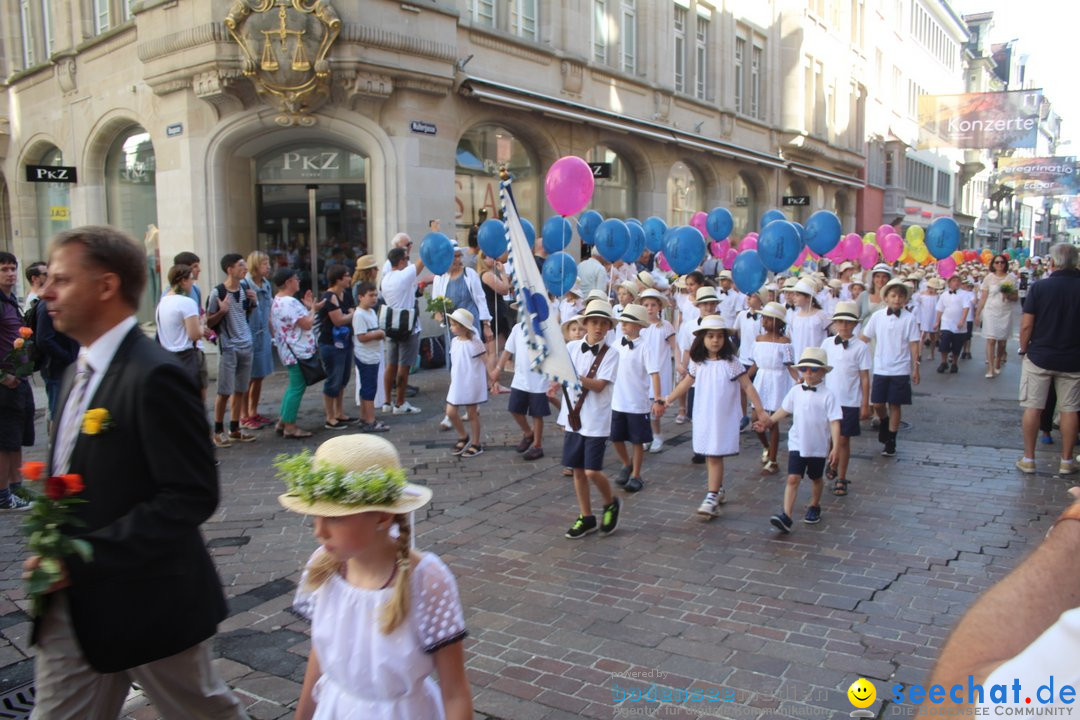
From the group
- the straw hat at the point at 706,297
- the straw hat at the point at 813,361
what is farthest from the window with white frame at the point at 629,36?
the straw hat at the point at 813,361

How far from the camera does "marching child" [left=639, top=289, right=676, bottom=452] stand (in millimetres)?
8562

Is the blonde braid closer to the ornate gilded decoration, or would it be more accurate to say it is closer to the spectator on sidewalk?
the spectator on sidewalk

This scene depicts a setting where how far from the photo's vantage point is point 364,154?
15352mm

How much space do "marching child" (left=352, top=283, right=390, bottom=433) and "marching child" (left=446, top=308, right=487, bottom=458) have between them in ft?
4.90

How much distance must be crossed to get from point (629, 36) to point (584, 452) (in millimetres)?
17880

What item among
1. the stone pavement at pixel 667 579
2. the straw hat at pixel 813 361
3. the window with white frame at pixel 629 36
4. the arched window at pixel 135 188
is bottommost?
the stone pavement at pixel 667 579

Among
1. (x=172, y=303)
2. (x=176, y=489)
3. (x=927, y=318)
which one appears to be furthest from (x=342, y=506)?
(x=927, y=318)

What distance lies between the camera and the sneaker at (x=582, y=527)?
245 inches

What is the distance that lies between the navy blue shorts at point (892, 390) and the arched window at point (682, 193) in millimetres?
14232

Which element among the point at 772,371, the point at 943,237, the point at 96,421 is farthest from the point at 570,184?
the point at 943,237

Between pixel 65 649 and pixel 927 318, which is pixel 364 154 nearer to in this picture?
pixel 927 318

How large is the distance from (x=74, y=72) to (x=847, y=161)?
99.3ft

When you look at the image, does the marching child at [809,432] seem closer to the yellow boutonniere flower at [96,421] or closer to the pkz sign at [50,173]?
the yellow boutonniere flower at [96,421]

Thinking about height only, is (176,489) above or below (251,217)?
below
